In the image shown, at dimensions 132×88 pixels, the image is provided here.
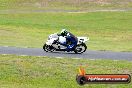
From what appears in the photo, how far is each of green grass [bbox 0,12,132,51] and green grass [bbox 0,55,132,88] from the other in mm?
10579

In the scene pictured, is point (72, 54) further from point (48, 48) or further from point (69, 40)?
point (48, 48)

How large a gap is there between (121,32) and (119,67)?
2553 cm

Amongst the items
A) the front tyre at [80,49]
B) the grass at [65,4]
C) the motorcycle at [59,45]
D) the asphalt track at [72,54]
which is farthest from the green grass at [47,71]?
the grass at [65,4]

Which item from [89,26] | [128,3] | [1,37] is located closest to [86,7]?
[128,3]

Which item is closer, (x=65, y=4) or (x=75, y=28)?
(x=75, y=28)

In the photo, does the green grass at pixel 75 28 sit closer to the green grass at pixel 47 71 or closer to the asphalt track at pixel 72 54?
the asphalt track at pixel 72 54

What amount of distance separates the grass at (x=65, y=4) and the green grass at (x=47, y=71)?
5175 centimetres

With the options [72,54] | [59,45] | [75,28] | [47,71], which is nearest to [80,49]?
[72,54]

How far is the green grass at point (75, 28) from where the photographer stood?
3459 cm

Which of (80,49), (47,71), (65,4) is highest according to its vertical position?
(47,71)

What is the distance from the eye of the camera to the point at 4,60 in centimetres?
1992

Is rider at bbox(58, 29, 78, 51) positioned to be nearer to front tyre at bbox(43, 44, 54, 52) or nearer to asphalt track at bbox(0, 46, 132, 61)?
asphalt track at bbox(0, 46, 132, 61)

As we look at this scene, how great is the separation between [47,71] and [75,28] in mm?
30765

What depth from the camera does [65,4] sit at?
75.1 meters
